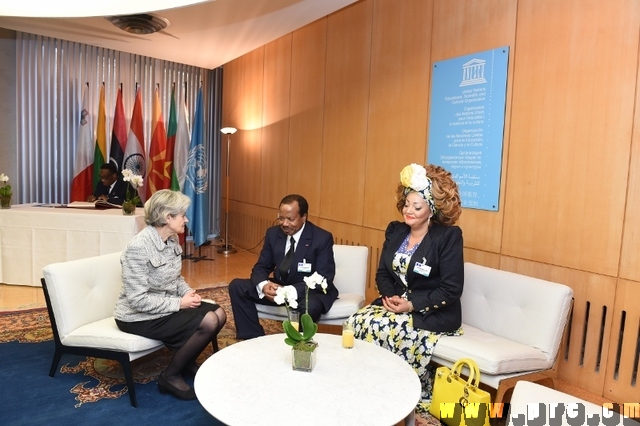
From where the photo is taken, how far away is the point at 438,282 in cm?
302

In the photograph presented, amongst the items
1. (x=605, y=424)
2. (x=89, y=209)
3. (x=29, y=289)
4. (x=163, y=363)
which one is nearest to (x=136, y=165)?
(x=89, y=209)

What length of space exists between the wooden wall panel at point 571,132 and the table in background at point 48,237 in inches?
168

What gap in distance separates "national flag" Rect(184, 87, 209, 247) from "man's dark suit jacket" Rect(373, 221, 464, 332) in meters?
4.90

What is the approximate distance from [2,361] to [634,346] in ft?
14.2

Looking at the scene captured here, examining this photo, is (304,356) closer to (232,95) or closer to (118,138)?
(118,138)

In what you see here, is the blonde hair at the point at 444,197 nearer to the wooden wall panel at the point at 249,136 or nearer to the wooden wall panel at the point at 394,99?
the wooden wall panel at the point at 394,99

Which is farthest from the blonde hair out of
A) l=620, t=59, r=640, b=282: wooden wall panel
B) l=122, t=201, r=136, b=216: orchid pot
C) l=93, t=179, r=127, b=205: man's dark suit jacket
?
l=93, t=179, r=127, b=205: man's dark suit jacket

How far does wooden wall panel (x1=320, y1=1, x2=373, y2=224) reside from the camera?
515cm

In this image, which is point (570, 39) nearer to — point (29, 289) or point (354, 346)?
point (354, 346)

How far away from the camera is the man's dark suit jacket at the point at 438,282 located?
2898 mm

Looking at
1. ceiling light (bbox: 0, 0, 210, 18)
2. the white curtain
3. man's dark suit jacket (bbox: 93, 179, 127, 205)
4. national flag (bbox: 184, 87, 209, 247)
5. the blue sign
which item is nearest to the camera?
the blue sign

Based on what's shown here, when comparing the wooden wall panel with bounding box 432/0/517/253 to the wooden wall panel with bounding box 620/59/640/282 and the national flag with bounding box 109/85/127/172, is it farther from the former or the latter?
the national flag with bounding box 109/85/127/172

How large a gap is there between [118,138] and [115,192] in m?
1.24

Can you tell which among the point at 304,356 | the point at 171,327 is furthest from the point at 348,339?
the point at 171,327
